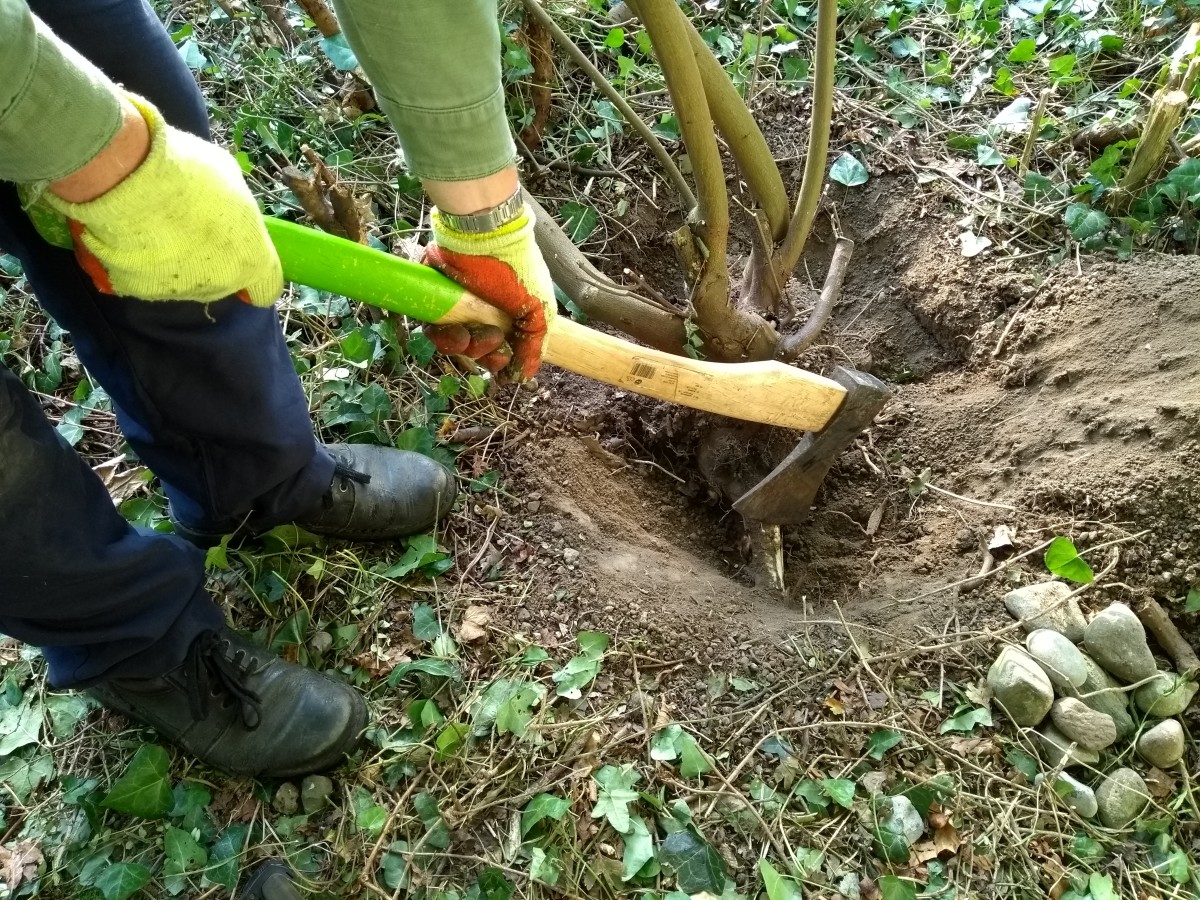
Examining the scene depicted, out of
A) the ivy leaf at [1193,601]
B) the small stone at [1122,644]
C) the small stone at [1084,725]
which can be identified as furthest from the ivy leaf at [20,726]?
the ivy leaf at [1193,601]

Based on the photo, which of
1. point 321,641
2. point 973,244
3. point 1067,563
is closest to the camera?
point 1067,563

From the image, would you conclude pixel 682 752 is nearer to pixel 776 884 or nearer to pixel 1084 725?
pixel 776 884

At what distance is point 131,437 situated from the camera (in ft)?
4.92

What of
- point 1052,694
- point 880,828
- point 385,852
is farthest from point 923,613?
point 385,852

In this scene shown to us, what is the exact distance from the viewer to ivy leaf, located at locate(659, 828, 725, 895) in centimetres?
A: 135

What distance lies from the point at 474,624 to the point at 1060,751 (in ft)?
3.79

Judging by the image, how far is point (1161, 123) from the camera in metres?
1.91

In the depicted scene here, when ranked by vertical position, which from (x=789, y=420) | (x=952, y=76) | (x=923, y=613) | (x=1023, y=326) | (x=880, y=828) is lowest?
(x=880, y=828)

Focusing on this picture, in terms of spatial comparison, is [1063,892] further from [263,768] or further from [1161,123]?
[1161,123]

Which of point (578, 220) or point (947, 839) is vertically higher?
point (578, 220)

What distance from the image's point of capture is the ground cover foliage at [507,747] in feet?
4.58

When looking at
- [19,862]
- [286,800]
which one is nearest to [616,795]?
[286,800]

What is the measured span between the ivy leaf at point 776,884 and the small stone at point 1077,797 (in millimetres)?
509

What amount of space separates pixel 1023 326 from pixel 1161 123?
581mm
